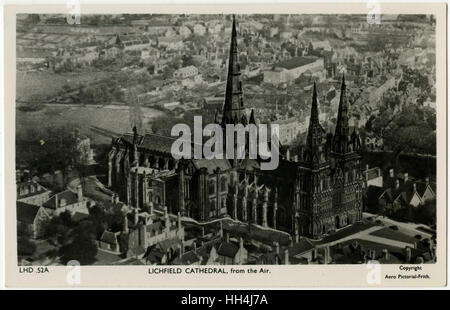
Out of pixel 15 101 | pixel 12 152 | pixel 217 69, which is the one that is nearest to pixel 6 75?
pixel 15 101

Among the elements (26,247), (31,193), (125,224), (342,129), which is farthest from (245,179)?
(26,247)

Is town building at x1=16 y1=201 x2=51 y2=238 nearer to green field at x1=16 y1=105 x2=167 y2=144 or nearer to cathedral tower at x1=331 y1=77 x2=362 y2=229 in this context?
green field at x1=16 y1=105 x2=167 y2=144

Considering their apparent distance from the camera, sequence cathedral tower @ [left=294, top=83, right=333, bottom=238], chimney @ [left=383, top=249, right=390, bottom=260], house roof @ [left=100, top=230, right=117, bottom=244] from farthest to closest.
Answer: chimney @ [left=383, top=249, right=390, bottom=260], cathedral tower @ [left=294, top=83, right=333, bottom=238], house roof @ [left=100, top=230, right=117, bottom=244]

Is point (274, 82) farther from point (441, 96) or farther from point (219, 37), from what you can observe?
point (441, 96)

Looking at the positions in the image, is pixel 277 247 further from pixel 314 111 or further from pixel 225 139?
pixel 314 111

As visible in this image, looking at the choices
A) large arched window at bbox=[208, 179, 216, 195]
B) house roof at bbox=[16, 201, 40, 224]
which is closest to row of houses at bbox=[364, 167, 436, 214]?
large arched window at bbox=[208, 179, 216, 195]

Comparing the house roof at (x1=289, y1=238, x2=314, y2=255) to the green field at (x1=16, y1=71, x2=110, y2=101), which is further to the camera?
the house roof at (x1=289, y1=238, x2=314, y2=255)
